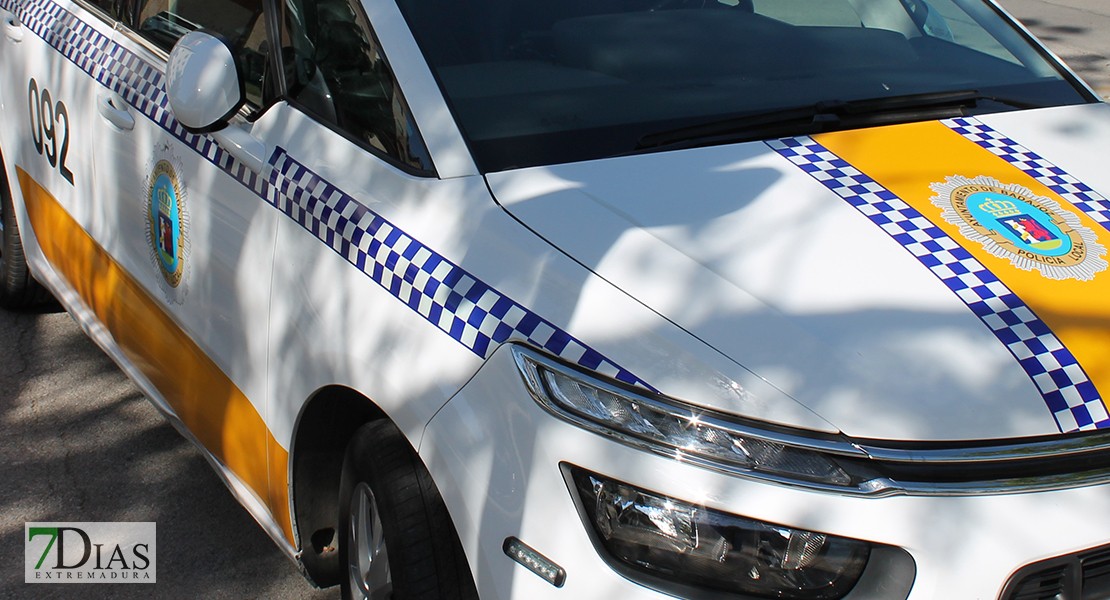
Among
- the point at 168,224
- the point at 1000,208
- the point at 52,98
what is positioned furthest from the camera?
the point at 52,98

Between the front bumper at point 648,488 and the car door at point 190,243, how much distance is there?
789 millimetres

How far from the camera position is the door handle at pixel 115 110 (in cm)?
314

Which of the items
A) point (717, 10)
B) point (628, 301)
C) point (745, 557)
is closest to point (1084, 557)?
point (745, 557)

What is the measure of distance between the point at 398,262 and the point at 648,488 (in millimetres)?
668

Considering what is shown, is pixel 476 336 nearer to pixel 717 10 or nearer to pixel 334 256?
pixel 334 256

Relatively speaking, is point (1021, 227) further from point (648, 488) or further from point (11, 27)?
point (11, 27)

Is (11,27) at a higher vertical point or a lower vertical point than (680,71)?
lower

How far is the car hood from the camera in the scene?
1.80 metres

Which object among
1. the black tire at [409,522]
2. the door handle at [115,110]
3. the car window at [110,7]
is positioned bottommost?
the black tire at [409,522]

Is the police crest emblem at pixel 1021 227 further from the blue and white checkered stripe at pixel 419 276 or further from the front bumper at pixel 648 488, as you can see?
the blue and white checkered stripe at pixel 419 276

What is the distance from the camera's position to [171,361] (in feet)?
10.1

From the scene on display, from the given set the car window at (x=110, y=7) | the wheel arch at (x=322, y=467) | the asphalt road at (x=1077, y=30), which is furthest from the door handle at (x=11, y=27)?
the asphalt road at (x=1077, y=30)

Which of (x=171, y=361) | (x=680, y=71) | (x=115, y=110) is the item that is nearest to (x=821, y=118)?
(x=680, y=71)

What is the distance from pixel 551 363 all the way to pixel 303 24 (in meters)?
1.23
